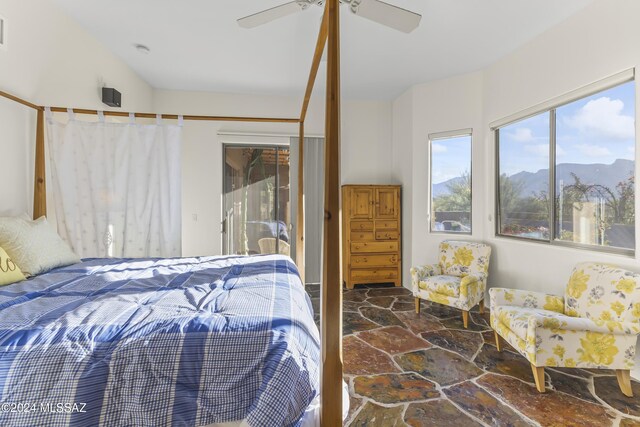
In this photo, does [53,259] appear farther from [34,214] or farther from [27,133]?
[27,133]

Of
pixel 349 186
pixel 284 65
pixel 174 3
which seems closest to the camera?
pixel 174 3

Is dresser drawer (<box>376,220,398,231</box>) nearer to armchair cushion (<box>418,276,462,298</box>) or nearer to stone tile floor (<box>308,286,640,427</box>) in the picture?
armchair cushion (<box>418,276,462,298</box>)

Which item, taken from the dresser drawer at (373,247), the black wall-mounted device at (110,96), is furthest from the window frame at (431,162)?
the black wall-mounted device at (110,96)

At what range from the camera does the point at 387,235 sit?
14.0ft

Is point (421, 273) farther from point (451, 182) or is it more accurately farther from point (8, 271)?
point (8, 271)

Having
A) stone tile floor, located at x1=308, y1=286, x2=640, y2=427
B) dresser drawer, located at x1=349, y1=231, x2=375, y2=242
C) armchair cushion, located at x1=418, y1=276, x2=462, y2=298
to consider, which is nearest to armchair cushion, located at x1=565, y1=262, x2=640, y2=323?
stone tile floor, located at x1=308, y1=286, x2=640, y2=427

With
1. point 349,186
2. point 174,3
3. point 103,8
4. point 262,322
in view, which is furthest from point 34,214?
point 349,186

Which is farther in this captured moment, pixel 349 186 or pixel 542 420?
pixel 349 186

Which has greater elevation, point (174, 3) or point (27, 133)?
point (174, 3)

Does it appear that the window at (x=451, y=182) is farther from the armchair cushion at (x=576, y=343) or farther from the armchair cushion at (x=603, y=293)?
the armchair cushion at (x=576, y=343)

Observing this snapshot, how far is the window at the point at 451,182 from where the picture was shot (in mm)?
3811

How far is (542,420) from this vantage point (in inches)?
65.9

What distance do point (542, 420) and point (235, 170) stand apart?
413 centimetres

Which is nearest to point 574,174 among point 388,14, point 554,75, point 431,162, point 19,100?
point 554,75
